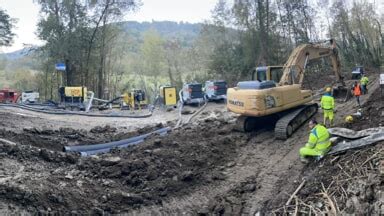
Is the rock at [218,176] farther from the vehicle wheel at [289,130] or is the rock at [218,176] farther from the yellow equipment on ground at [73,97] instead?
the yellow equipment on ground at [73,97]

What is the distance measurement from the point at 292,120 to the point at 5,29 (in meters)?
23.9

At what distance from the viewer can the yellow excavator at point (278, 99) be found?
12.0m

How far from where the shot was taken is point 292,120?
491 inches

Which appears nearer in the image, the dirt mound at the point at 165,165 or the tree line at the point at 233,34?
the dirt mound at the point at 165,165

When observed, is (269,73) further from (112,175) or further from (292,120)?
(112,175)

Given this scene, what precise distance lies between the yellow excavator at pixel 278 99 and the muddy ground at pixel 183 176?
443mm

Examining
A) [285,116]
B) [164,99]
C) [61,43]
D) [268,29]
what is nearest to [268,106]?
[285,116]

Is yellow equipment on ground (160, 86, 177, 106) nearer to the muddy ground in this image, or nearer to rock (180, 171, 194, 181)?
the muddy ground

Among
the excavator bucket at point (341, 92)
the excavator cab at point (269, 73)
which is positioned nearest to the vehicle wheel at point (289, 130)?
the excavator cab at point (269, 73)

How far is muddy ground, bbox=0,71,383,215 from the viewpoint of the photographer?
7363 millimetres

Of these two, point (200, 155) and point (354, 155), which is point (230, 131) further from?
point (354, 155)

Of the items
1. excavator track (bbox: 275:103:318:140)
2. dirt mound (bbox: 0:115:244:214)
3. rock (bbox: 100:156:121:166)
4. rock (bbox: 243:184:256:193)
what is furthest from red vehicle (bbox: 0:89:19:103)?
rock (bbox: 243:184:256:193)

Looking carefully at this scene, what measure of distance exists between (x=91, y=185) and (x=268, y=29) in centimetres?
2428

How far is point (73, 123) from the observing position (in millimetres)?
17281
